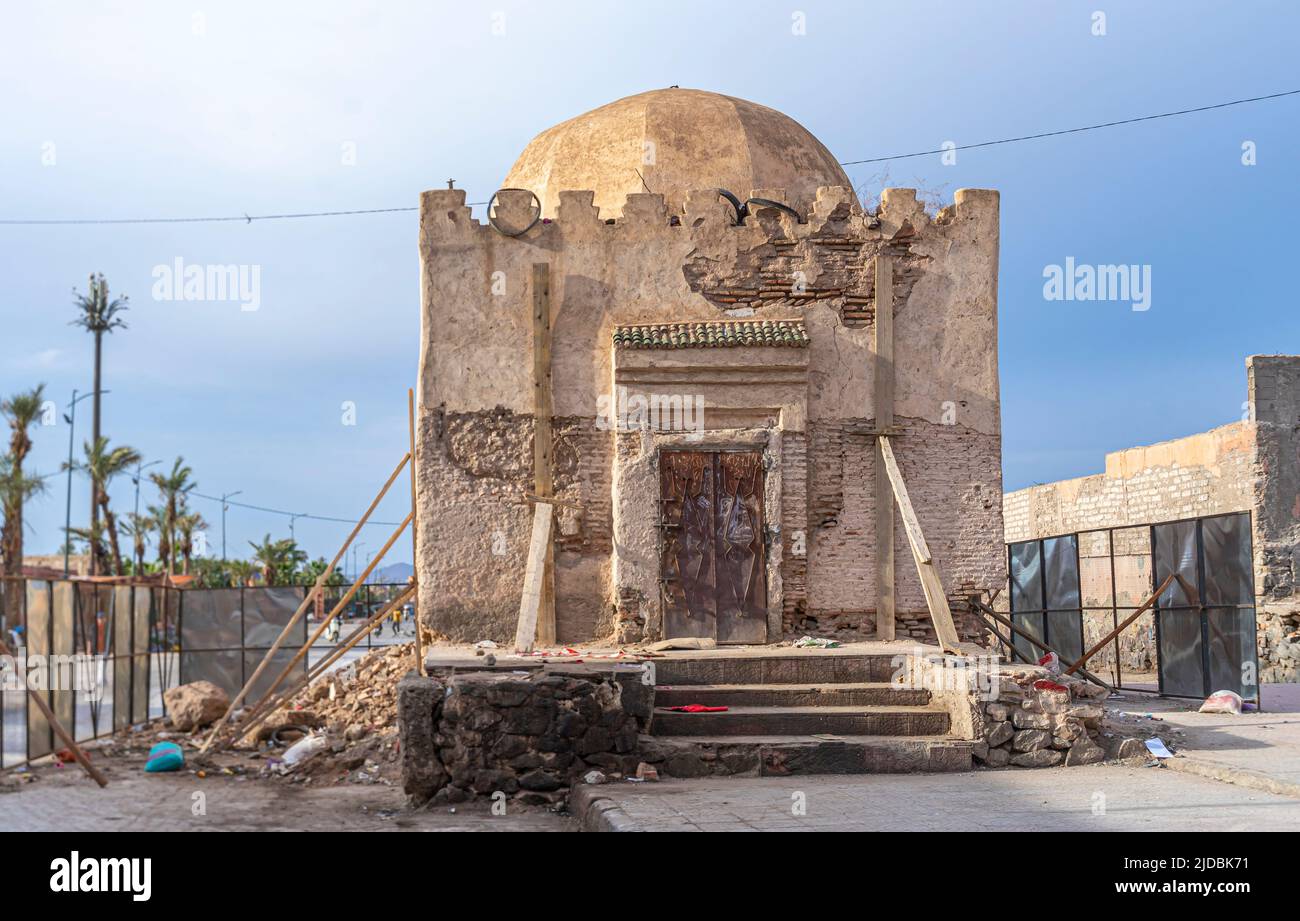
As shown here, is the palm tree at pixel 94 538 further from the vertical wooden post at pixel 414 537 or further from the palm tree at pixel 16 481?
the vertical wooden post at pixel 414 537

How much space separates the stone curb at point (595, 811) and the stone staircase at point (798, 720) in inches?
33.0

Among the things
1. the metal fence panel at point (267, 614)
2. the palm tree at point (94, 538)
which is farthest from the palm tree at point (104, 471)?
the metal fence panel at point (267, 614)

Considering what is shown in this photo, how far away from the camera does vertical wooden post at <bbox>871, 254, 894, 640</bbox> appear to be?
13.3m

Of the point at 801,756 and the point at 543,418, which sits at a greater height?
the point at 543,418

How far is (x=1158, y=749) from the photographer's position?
10.7 metres

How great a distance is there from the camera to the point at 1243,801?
27.8 ft

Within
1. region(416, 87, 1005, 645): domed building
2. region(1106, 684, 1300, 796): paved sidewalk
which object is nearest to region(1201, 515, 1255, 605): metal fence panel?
region(1106, 684, 1300, 796): paved sidewalk

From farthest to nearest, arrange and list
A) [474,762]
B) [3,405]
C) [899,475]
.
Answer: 1. [3,405]
2. [899,475]
3. [474,762]

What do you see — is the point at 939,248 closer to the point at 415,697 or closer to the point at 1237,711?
the point at 1237,711

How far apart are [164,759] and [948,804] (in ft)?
26.2

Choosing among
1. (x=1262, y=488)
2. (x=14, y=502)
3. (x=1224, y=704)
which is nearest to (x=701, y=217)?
(x=1224, y=704)

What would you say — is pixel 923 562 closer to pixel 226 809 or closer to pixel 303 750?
pixel 303 750

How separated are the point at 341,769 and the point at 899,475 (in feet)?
20.2
